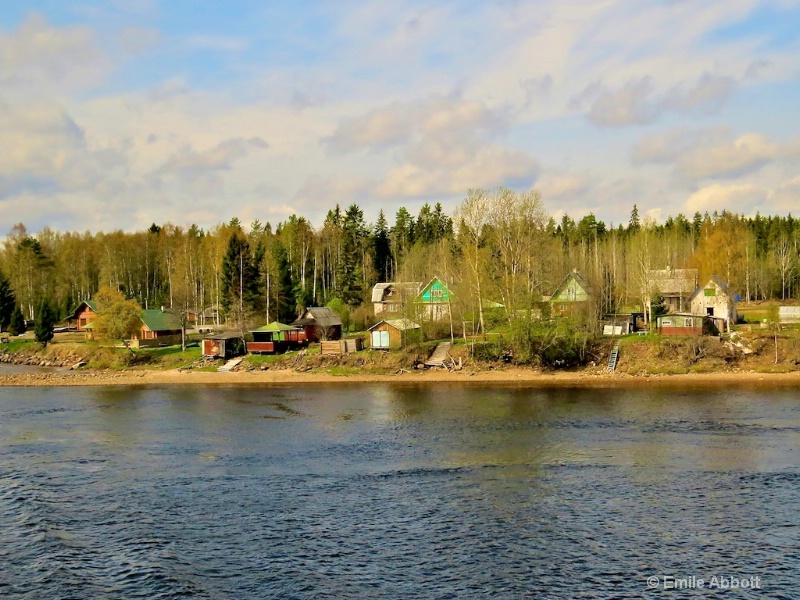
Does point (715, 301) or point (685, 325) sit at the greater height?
point (715, 301)

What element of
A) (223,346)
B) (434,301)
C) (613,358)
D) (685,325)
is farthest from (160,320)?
(685,325)

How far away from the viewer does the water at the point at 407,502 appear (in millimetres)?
21656

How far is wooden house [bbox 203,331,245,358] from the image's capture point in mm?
70250

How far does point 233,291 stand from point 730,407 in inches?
2166

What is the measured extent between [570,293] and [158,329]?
150 ft

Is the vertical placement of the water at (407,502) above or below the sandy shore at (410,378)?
below

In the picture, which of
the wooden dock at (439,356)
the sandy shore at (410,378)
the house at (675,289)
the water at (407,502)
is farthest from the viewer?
the house at (675,289)

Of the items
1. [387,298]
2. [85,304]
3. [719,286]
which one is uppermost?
[85,304]

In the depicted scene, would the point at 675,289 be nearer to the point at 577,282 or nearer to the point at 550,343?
the point at 577,282

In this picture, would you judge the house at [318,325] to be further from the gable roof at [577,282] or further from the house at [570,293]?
the gable roof at [577,282]

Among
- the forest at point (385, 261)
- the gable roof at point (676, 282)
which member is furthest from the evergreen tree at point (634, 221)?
the gable roof at point (676, 282)

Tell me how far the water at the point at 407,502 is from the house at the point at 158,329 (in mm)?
33104

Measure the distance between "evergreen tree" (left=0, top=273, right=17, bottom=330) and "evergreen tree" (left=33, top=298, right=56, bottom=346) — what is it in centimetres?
1764

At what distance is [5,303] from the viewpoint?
99.4 meters
